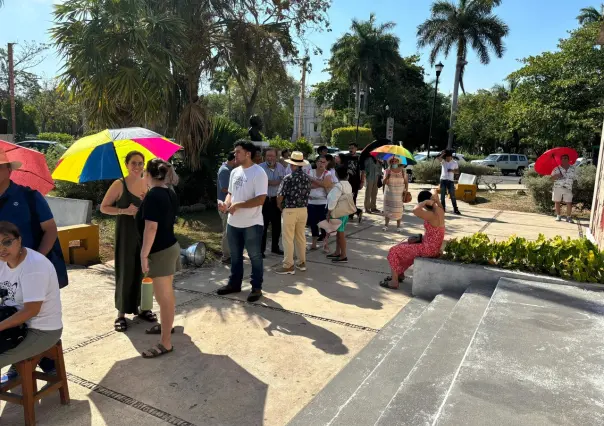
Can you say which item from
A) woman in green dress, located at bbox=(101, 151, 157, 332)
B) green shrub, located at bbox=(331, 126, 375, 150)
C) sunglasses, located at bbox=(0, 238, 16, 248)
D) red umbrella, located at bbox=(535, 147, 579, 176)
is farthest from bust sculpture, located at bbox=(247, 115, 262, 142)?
green shrub, located at bbox=(331, 126, 375, 150)

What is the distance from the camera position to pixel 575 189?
11555mm

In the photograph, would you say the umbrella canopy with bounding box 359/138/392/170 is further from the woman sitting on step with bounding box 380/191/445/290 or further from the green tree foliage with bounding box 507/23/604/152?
the green tree foliage with bounding box 507/23/604/152

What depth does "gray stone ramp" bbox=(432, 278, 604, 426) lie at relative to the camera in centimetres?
230

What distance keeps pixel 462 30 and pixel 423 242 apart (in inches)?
1382

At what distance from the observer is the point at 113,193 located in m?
4.12

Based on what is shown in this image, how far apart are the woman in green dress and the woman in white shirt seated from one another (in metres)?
1.38

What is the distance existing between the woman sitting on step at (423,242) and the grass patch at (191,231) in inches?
108

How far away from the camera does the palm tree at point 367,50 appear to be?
4066cm

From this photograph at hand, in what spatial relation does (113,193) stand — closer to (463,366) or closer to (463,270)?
(463,366)

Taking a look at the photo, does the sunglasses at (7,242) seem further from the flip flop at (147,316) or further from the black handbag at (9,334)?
the flip flop at (147,316)

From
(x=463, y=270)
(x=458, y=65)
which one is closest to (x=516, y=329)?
(x=463, y=270)

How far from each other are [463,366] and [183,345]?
2.31 meters

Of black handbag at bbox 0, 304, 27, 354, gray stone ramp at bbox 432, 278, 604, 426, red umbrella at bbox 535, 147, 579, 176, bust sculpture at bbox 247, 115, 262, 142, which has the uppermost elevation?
bust sculpture at bbox 247, 115, 262, 142

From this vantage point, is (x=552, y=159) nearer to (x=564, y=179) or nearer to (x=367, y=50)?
(x=564, y=179)
